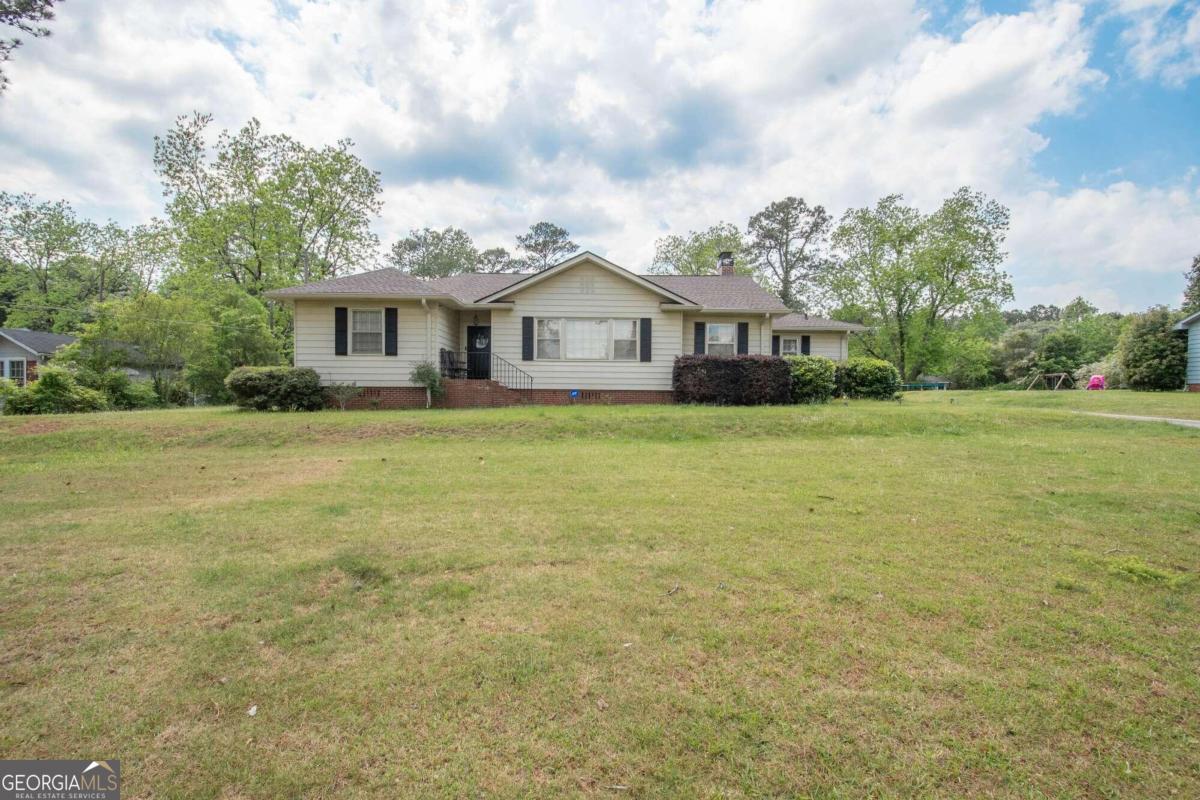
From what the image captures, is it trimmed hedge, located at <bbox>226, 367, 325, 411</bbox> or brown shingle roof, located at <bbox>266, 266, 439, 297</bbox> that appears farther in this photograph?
brown shingle roof, located at <bbox>266, 266, 439, 297</bbox>

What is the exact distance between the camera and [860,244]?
32688mm

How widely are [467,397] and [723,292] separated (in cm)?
996

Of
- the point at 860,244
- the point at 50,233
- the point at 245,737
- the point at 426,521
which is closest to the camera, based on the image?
the point at 245,737

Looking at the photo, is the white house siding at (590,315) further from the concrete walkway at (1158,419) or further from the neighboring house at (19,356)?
the neighboring house at (19,356)

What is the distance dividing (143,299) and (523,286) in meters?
16.8

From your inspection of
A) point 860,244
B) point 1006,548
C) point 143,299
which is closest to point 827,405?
point 1006,548

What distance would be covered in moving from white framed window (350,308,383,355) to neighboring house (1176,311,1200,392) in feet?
108

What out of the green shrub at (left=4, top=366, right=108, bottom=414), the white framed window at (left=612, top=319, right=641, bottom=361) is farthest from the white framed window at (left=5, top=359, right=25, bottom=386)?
the white framed window at (left=612, top=319, right=641, bottom=361)

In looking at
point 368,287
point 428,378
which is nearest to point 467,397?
point 428,378

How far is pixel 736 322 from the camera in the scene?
1820 centimetres

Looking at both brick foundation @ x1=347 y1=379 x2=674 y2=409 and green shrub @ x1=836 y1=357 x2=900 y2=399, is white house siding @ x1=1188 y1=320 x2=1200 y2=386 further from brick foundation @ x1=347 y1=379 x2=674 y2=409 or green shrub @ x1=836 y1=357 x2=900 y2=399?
brick foundation @ x1=347 y1=379 x2=674 y2=409

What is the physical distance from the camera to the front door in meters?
18.0

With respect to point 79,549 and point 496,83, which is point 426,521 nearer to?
point 79,549

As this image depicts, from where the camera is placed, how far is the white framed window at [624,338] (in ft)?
56.3
